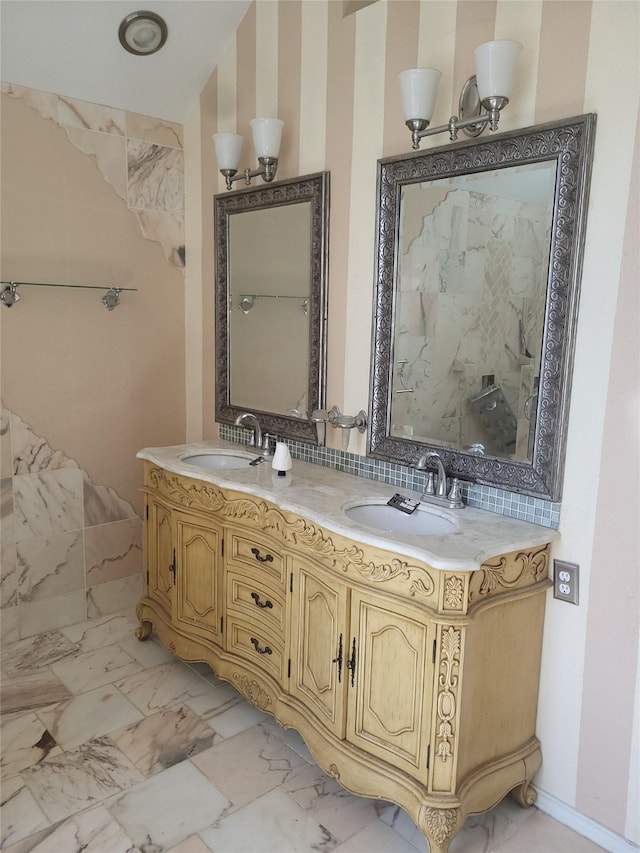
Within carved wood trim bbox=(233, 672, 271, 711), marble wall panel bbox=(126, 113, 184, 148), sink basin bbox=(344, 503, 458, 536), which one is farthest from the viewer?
marble wall panel bbox=(126, 113, 184, 148)

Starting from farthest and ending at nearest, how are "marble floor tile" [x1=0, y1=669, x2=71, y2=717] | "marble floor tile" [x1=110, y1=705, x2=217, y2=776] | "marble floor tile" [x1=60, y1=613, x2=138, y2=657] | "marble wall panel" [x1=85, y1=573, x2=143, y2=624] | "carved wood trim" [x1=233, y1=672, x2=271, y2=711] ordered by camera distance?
"marble wall panel" [x1=85, y1=573, x2=143, y2=624] < "marble floor tile" [x1=60, y1=613, x2=138, y2=657] < "marble floor tile" [x1=0, y1=669, x2=71, y2=717] < "carved wood trim" [x1=233, y1=672, x2=271, y2=711] < "marble floor tile" [x1=110, y1=705, x2=217, y2=776]

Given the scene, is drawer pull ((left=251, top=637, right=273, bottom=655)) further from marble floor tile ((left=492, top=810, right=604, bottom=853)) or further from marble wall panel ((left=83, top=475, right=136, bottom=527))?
marble wall panel ((left=83, top=475, right=136, bottom=527))

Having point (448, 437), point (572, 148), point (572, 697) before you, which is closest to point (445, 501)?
point (448, 437)

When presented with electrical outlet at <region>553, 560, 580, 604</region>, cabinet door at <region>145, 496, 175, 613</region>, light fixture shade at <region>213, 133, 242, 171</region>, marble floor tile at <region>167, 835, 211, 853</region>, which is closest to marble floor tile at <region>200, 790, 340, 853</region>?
marble floor tile at <region>167, 835, 211, 853</region>

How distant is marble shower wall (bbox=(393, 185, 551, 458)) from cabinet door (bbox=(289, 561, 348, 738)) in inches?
24.8

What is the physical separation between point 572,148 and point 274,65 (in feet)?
4.89

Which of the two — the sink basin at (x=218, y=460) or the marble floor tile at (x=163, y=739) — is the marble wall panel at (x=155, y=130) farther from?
the marble floor tile at (x=163, y=739)

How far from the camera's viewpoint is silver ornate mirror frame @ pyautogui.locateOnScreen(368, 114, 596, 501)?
71.1 inches

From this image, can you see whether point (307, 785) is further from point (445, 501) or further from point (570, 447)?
point (570, 447)

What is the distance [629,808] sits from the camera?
1.83 metres

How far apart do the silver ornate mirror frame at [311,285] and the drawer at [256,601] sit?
2.11 ft

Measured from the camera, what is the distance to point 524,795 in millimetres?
2006

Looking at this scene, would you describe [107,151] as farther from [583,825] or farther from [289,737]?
[583,825]

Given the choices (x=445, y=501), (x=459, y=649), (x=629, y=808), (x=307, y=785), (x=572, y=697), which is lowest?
(x=307, y=785)
